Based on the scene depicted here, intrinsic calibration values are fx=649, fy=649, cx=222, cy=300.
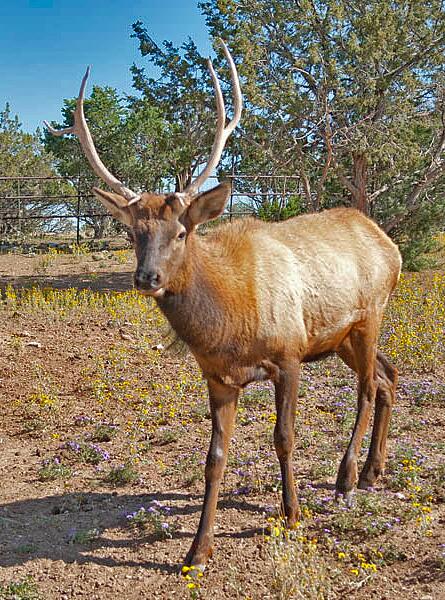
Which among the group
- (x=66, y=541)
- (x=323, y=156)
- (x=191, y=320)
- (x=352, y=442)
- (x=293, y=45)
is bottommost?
(x=66, y=541)

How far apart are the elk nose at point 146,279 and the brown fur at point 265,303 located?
10mm

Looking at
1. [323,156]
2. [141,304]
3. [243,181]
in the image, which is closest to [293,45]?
[323,156]

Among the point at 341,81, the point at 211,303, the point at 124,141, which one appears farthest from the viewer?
the point at 124,141

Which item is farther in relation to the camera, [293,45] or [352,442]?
[293,45]

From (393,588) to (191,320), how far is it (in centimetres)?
188

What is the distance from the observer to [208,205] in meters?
3.93

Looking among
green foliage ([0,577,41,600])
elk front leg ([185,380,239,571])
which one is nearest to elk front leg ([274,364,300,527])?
elk front leg ([185,380,239,571])

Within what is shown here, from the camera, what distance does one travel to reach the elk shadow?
4074mm

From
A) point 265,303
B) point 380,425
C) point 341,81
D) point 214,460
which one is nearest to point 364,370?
point 380,425

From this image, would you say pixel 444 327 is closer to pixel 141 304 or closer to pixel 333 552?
pixel 141 304

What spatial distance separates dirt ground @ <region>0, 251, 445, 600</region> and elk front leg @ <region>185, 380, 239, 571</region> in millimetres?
143

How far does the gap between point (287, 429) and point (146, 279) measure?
1.43m

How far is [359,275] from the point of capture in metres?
4.92

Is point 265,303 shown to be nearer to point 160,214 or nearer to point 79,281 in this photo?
point 160,214
